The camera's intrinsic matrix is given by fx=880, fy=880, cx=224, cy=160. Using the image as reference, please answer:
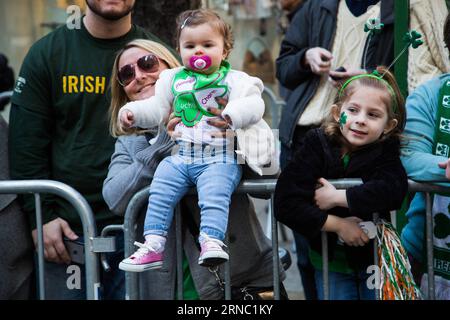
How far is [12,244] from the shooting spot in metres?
4.26

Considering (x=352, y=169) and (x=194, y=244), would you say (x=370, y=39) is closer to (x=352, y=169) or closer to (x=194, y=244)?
(x=352, y=169)

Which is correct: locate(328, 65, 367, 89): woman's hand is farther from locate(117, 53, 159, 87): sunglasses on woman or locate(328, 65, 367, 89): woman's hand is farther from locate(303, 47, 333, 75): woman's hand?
locate(117, 53, 159, 87): sunglasses on woman

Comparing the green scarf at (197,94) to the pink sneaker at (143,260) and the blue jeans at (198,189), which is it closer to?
the blue jeans at (198,189)

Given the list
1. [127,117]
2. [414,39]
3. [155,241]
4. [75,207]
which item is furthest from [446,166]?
[75,207]

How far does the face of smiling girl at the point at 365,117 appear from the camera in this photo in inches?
142

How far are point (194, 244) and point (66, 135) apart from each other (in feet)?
3.17

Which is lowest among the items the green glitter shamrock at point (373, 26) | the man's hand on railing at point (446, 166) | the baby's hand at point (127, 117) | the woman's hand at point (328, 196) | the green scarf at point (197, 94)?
the woman's hand at point (328, 196)

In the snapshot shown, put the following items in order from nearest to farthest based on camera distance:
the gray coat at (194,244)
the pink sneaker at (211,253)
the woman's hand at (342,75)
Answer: the pink sneaker at (211,253)
the gray coat at (194,244)
the woman's hand at (342,75)

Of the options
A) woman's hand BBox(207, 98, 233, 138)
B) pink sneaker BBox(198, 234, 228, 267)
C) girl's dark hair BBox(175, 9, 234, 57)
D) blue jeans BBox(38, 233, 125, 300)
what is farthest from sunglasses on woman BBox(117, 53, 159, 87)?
pink sneaker BBox(198, 234, 228, 267)

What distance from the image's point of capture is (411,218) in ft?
13.2

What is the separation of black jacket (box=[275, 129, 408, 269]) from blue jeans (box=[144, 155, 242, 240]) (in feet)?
0.76

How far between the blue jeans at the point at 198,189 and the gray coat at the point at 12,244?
3.10ft

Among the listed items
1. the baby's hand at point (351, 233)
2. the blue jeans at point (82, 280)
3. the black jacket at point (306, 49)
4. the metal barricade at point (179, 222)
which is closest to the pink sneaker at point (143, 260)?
the metal barricade at point (179, 222)
